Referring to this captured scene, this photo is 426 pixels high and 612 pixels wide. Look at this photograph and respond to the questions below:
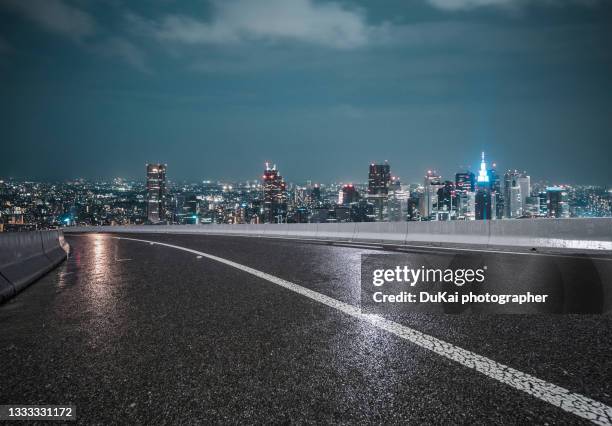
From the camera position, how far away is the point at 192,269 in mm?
9430

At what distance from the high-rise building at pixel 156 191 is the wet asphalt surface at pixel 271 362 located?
484ft

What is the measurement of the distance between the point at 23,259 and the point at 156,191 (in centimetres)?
17971

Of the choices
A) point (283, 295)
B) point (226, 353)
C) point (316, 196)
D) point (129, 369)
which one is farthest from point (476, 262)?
point (316, 196)

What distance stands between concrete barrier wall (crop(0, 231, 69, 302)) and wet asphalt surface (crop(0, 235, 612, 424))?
4.15 ft

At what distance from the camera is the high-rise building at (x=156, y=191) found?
152000 millimetres

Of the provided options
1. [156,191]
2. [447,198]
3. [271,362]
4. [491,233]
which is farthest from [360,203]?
[271,362]

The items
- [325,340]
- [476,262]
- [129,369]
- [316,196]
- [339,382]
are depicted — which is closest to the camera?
[339,382]

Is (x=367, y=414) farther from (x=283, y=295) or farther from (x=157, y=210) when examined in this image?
(x=157, y=210)

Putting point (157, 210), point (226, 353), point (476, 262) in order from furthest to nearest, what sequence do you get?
point (157, 210), point (476, 262), point (226, 353)

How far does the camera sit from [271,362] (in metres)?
3.24

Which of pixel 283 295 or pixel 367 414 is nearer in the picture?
pixel 367 414

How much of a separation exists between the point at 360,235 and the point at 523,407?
1874 cm

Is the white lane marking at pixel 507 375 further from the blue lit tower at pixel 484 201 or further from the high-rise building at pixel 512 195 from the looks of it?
the high-rise building at pixel 512 195

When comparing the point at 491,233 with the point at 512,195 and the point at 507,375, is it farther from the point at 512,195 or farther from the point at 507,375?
the point at 512,195
